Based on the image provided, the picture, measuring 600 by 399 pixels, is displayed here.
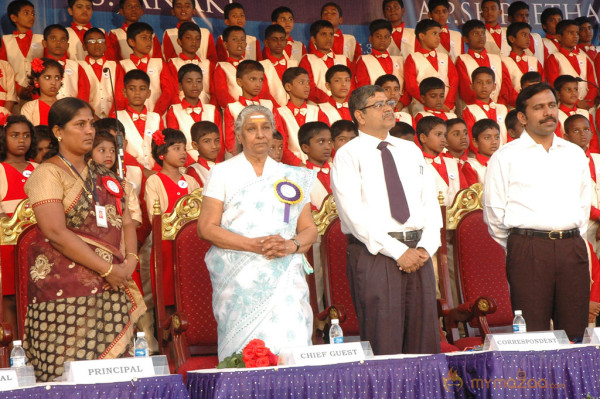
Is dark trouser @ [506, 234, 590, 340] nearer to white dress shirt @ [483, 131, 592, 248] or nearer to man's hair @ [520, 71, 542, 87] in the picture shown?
white dress shirt @ [483, 131, 592, 248]

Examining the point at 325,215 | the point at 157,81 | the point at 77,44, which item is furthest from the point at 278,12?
the point at 325,215

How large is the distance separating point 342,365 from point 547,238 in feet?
5.42

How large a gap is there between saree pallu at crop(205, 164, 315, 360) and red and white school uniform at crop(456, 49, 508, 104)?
4.86 m

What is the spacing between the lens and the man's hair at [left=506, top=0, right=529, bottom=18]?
8.80 m

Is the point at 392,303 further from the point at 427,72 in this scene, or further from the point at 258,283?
the point at 427,72

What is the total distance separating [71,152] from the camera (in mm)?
3160

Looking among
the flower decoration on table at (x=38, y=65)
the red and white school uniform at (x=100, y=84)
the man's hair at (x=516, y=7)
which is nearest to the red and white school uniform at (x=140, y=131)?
the red and white school uniform at (x=100, y=84)

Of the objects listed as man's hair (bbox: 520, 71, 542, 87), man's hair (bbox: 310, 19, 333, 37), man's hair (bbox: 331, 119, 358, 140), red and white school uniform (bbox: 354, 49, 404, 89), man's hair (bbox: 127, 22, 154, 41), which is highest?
man's hair (bbox: 310, 19, 333, 37)

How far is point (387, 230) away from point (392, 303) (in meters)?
0.32

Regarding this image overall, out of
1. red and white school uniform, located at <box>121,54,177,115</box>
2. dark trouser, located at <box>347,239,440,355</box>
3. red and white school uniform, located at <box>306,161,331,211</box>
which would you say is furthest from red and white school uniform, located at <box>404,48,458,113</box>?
dark trouser, located at <box>347,239,440,355</box>

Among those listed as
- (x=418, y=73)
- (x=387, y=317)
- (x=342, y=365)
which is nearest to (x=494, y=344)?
(x=342, y=365)

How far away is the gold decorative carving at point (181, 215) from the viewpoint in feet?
13.1

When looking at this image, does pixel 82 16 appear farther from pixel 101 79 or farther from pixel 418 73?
pixel 418 73

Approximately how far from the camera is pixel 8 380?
2.28m
